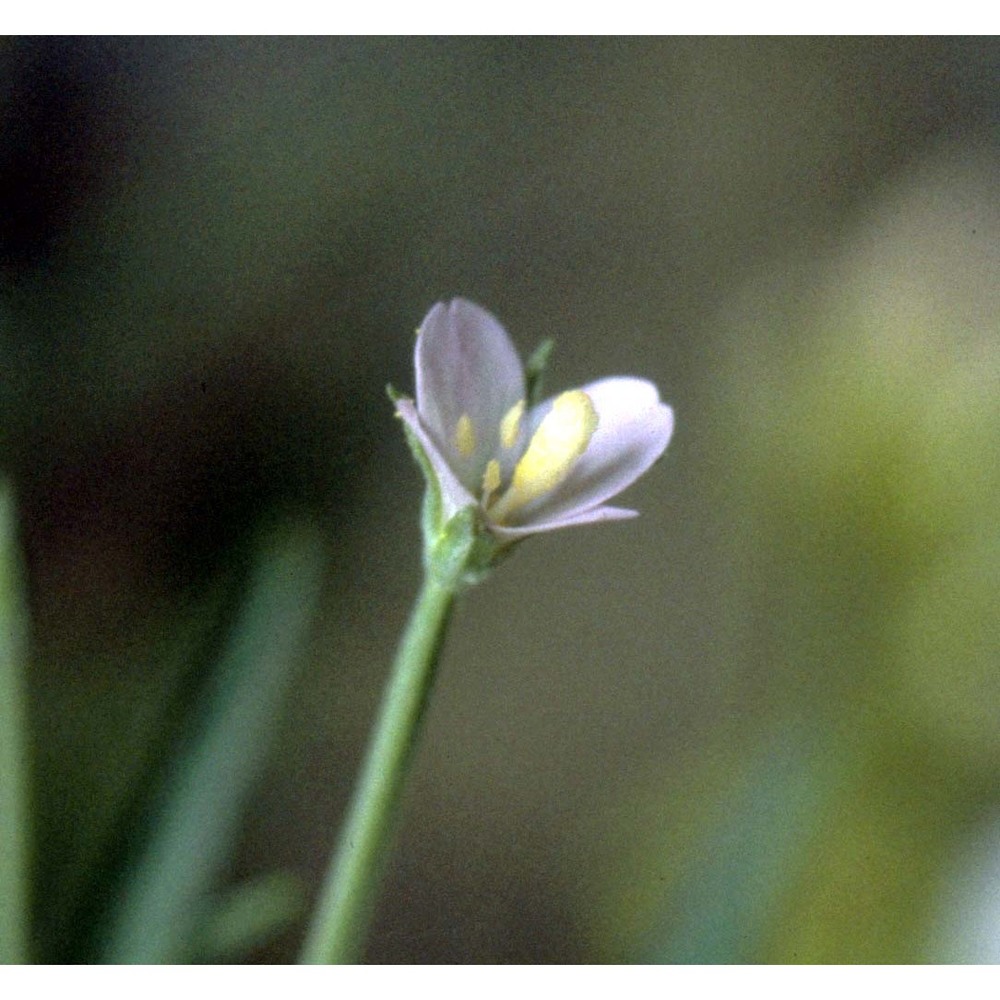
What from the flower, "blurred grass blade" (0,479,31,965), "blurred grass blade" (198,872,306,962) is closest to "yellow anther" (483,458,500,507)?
the flower

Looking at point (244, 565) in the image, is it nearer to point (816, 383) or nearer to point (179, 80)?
point (179, 80)

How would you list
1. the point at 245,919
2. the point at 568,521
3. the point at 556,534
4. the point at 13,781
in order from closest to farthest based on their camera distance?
1. the point at 568,521
2. the point at 13,781
3. the point at 245,919
4. the point at 556,534

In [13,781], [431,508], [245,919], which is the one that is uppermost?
[431,508]

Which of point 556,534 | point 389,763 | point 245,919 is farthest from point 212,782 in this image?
point 556,534

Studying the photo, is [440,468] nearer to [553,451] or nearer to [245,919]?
[553,451]

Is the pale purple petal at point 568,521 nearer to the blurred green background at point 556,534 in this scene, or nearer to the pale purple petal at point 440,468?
the pale purple petal at point 440,468

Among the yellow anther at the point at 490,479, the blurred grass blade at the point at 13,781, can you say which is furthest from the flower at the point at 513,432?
the blurred grass blade at the point at 13,781
